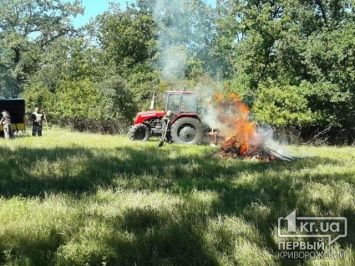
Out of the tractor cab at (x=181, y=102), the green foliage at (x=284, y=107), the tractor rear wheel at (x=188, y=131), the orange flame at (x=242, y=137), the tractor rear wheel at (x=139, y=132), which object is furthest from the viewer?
the green foliage at (x=284, y=107)

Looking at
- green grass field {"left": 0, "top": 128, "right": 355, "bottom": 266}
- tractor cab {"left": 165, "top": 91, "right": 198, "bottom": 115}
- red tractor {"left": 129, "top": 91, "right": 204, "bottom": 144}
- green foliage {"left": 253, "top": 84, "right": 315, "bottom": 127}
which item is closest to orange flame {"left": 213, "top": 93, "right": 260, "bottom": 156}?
red tractor {"left": 129, "top": 91, "right": 204, "bottom": 144}

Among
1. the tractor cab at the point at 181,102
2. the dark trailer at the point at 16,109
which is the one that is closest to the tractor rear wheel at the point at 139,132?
the tractor cab at the point at 181,102

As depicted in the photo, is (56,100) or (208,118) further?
(56,100)

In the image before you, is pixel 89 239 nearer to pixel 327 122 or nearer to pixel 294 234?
pixel 294 234

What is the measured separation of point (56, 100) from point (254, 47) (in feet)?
53.3

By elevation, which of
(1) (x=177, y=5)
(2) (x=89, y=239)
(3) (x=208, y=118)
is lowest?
(2) (x=89, y=239)

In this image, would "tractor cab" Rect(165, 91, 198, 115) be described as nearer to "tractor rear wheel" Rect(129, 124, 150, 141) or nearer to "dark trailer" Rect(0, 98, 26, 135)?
"tractor rear wheel" Rect(129, 124, 150, 141)

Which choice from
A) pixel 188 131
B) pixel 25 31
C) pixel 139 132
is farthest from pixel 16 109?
pixel 25 31

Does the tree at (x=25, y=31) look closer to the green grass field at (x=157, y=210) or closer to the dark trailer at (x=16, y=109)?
the dark trailer at (x=16, y=109)

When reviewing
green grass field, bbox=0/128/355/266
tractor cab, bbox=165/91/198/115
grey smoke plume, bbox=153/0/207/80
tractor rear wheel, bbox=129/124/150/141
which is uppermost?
grey smoke plume, bbox=153/0/207/80

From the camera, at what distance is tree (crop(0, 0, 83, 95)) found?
41.6 m

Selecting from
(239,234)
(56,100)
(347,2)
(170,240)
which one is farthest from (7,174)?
(56,100)

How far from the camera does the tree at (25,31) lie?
4159cm

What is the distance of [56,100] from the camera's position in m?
29.1
